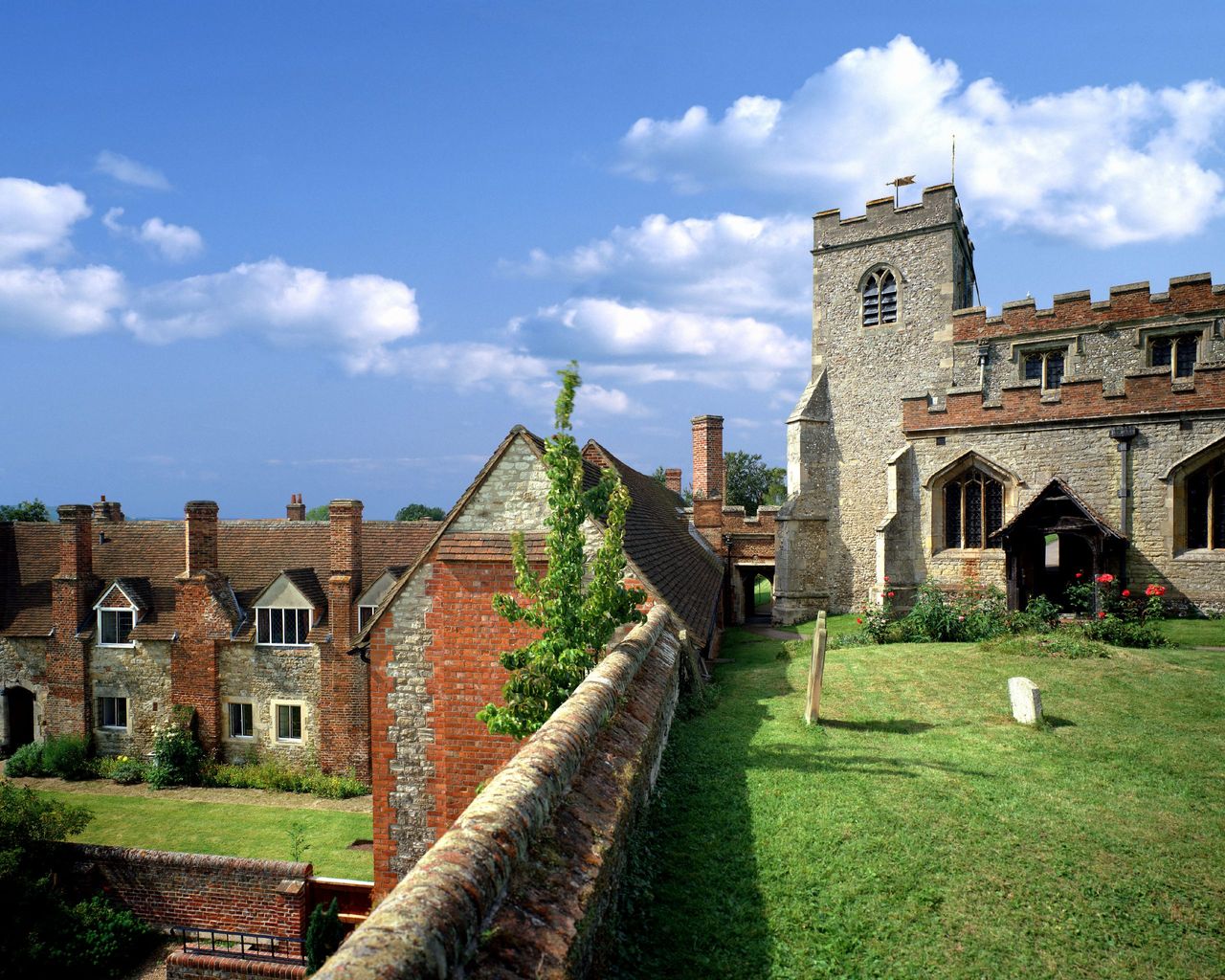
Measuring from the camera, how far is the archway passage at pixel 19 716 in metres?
25.2

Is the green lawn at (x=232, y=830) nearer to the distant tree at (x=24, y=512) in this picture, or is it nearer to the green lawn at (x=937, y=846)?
the green lawn at (x=937, y=846)

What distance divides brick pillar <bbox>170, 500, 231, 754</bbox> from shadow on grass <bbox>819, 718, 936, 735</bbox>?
20265 millimetres

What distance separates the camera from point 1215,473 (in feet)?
59.1

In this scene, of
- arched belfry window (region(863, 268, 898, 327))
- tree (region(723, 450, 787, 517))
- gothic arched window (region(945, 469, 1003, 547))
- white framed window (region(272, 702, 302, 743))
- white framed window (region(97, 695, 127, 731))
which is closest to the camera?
gothic arched window (region(945, 469, 1003, 547))

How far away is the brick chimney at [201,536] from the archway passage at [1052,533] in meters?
24.8

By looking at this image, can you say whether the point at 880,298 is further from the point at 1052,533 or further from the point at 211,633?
the point at 211,633

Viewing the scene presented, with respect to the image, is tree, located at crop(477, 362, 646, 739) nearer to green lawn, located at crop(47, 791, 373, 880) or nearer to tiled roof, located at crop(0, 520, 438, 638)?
green lawn, located at crop(47, 791, 373, 880)

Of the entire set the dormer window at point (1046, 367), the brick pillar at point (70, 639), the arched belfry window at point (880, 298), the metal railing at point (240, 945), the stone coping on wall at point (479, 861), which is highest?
the arched belfry window at point (880, 298)

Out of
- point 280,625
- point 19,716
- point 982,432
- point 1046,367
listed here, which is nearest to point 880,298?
point 1046,367

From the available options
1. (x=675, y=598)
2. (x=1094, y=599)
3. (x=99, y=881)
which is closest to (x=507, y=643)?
(x=675, y=598)

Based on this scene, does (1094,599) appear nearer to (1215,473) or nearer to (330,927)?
(1215,473)

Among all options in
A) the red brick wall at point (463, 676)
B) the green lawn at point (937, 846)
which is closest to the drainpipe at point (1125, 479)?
the green lawn at point (937, 846)

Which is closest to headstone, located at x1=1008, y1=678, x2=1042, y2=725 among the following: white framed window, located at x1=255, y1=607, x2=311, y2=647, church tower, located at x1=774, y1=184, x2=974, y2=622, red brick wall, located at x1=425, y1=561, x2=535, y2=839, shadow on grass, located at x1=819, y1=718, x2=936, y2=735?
shadow on grass, located at x1=819, y1=718, x2=936, y2=735

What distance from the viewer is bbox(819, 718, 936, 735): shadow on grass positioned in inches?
382
